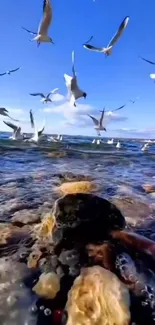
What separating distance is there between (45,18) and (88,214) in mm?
8759

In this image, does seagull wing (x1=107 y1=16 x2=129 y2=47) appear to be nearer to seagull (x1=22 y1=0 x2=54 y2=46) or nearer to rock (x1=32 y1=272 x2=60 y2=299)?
seagull (x1=22 y1=0 x2=54 y2=46)

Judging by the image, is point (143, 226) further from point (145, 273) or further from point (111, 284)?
point (111, 284)

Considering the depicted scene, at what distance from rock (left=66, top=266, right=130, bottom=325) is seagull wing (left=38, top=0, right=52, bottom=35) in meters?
9.07

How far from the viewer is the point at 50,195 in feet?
20.0

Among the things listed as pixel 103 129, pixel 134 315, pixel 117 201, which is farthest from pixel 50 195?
pixel 103 129

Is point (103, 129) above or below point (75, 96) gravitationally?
below

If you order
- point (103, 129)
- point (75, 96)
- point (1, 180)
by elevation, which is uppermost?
point (75, 96)

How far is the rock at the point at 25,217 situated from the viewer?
4340 millimetres

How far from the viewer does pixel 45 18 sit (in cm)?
1015

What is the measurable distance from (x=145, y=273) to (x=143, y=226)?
62.8 inches

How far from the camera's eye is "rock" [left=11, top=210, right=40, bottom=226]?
4.34 m

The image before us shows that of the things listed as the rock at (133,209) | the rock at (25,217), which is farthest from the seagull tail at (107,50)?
the rock at (25,217)

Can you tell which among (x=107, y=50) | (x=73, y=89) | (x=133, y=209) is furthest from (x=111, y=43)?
(x=133, y=209)

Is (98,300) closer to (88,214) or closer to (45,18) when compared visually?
(88,214)
